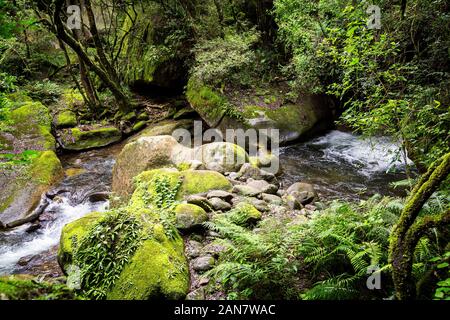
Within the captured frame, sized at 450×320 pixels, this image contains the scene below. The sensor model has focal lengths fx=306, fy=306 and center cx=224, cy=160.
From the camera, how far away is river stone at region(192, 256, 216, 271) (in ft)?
14.1

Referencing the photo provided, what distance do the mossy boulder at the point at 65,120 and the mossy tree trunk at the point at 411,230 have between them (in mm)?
13896

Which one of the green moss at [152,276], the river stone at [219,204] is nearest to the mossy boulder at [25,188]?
the river stone at [219,204]

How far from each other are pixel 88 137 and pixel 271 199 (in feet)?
30.9

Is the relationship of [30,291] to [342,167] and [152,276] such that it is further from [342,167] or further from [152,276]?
[342,167]

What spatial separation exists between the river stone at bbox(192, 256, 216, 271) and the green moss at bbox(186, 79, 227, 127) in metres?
8.37

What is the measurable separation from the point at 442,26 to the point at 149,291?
765 centimetres

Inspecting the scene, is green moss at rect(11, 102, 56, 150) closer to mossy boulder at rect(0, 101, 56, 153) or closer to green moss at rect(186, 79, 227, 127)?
mossy boulder at rect(0, 101, 56, 153)

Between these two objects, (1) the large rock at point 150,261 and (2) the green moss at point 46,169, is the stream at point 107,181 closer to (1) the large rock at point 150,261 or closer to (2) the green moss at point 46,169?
(2) the green moss at point 46,169

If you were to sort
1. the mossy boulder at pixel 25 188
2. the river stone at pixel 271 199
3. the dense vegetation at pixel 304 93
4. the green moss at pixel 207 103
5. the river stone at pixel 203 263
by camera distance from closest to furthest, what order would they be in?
the dense vegetation at pixel 304 93
the river stone at pixel 203 263
the river stone at pixel 271 199
the mossy boulder at pixel 25 188
the green moss at pixel 207 103

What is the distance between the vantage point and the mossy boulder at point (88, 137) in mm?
12508

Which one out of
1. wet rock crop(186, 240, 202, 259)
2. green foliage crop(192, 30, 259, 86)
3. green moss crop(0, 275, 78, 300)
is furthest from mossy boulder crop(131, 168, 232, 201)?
green foliage crop(192, 30, 259, 86)

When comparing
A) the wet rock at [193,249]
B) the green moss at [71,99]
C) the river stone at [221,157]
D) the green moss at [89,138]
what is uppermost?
the green moss at [71,99]
